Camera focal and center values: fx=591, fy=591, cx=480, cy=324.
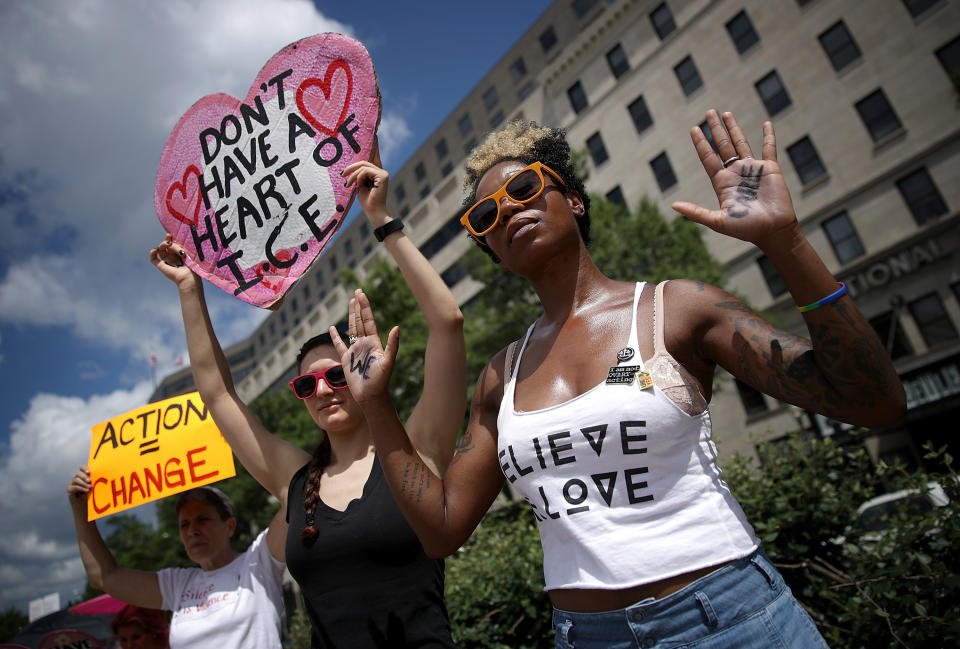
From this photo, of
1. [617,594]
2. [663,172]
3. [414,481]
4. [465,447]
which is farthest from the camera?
[663,172]

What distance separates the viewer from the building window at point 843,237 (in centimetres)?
2022

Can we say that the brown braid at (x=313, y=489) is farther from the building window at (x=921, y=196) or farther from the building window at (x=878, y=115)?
the building window at (x=878, y=115)

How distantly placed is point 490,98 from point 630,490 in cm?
3734

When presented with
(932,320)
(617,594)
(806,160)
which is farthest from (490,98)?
(617,594)

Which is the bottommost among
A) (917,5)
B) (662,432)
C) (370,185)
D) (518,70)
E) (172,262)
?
(662,432)

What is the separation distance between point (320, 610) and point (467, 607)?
1936mm

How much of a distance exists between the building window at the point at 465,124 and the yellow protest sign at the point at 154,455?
117 feet

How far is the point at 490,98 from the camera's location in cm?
3597

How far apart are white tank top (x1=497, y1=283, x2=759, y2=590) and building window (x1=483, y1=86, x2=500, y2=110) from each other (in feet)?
120

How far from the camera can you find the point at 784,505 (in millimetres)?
3385

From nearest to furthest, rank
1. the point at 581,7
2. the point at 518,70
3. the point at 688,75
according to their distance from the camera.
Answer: the point at 688,75 < the point at 581,7 < the point at 518,70

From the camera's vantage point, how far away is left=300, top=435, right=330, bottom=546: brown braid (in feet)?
7.01

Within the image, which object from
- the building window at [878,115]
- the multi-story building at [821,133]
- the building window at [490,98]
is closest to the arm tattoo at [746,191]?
the multi-story building at [821,133]

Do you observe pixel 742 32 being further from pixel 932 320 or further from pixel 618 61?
pixel 932 320
